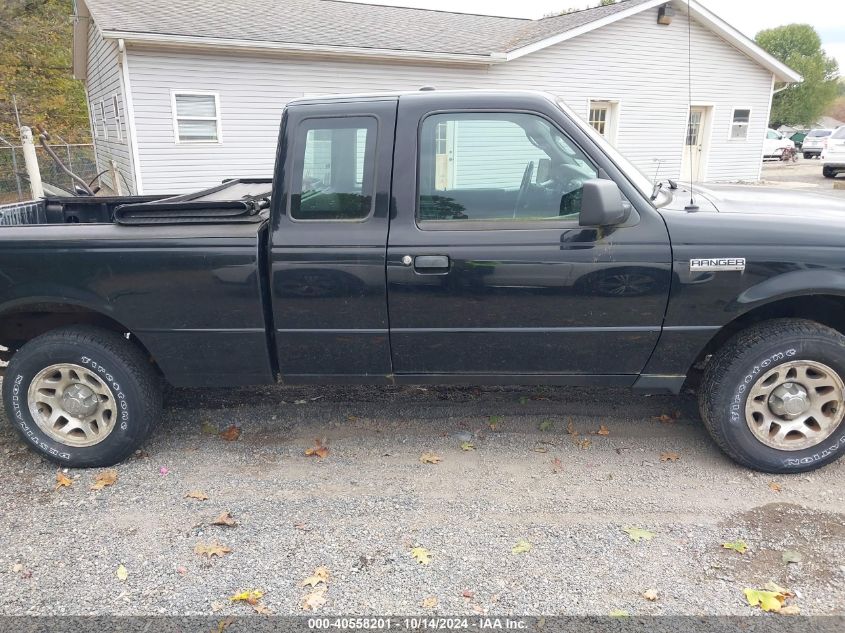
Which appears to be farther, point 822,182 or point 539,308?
point 822,182

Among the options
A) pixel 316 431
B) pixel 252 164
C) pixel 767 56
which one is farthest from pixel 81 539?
pixel 767 56

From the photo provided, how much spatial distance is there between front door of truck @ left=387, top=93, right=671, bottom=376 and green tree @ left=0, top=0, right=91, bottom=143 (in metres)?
24.0

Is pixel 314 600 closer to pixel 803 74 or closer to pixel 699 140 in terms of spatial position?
pixel 699 140

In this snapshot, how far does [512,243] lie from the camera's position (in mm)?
3205

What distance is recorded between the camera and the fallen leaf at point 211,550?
2895mm

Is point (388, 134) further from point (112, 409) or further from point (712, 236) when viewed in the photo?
point (112, 409)

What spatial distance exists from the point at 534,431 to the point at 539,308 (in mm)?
1060

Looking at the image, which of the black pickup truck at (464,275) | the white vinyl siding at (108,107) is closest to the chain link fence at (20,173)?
the white vinyl siding at (108,107)

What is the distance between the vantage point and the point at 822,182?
21.6 metres

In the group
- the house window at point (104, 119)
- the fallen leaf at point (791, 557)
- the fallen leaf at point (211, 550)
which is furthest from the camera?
the house window at point (104, 119)

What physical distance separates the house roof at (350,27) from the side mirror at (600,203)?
1117 cm

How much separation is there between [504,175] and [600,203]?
1.81ft

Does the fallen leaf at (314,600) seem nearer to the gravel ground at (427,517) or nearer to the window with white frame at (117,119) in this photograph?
the gravel ground at (427,517)

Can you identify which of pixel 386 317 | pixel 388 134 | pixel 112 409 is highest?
pixel 388 134
